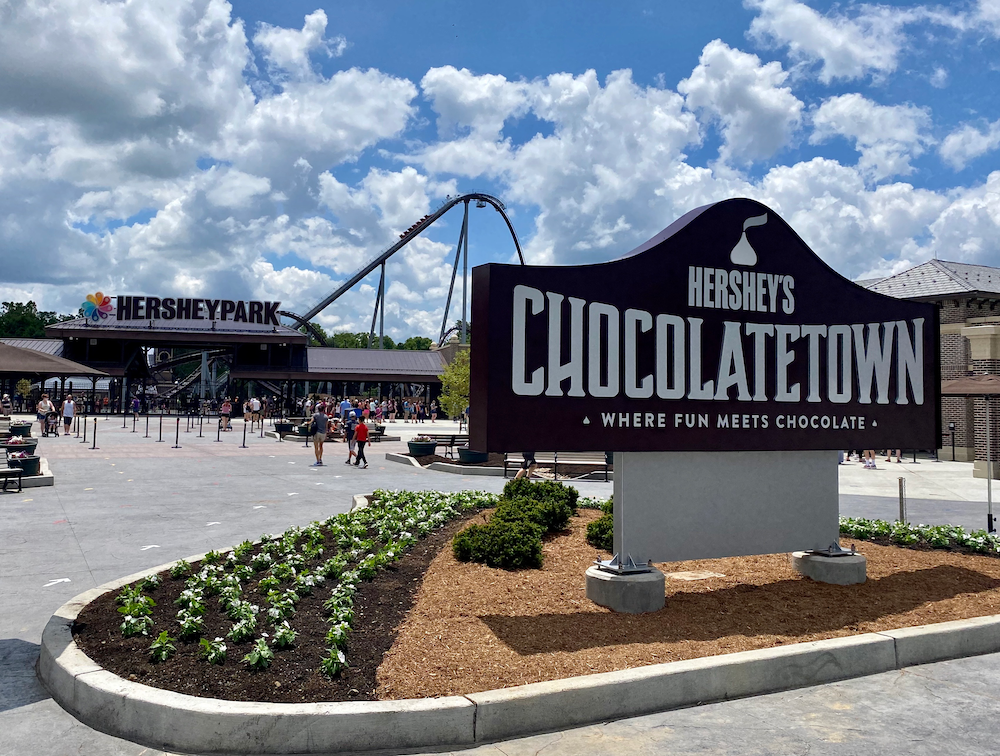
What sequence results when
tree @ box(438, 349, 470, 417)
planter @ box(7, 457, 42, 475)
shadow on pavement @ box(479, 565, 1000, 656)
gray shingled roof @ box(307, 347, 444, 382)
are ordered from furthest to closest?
gray shingled roof @ box(307, 347, 444, 382), tree @ box(438, 349, 470, 417), planter @ box(7, 457, 42, 475), shadow on pavement @ box(479, 565, 1000, 656)

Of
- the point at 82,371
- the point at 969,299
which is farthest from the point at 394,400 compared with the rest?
the point at 969,299

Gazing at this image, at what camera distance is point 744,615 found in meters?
6.54

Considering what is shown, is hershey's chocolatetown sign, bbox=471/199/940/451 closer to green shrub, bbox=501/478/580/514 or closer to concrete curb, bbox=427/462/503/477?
green shrub, bbox=501/478/580/514

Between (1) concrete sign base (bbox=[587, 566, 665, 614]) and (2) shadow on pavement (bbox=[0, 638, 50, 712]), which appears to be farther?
(1) concrete sign base (bbox=[587, 566, 665, 614])

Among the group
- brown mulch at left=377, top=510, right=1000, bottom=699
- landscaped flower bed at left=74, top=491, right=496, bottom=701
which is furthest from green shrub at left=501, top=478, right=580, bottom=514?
landscaped flower bed at left=74, top=491, right=496, bottom=701

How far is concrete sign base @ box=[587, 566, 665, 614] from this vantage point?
21.4 ft

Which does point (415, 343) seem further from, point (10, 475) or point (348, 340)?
point (10, 475)

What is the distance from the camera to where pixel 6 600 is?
7.17 meters

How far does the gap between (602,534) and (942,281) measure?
30822mm

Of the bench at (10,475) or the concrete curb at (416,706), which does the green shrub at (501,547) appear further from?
the bench at (10,475)

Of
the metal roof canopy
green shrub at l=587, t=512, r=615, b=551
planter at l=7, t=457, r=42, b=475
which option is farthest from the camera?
the metal roof canopy

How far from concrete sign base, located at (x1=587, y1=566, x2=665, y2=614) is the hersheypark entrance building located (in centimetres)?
5535

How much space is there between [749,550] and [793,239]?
3212 mm

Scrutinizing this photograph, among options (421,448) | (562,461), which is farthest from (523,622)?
(421,448)
